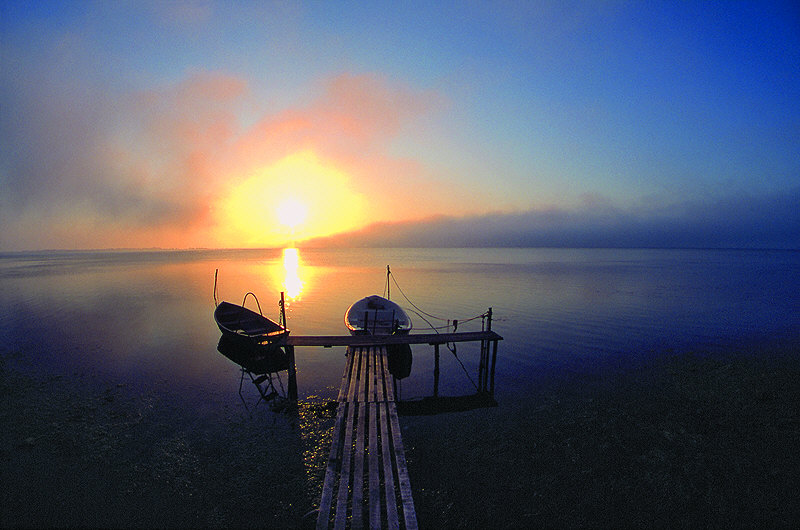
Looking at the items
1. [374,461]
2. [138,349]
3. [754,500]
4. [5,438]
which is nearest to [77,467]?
[5,438]

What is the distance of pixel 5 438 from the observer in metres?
12.3

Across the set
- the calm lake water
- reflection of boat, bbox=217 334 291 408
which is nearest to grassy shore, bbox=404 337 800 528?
the calm lake water

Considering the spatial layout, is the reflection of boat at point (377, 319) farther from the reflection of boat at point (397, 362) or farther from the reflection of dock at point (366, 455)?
the reflection of dock at point (366, 455)

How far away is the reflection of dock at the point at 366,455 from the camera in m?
7.87

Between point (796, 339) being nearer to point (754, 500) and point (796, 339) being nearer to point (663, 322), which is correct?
point (663, 322)

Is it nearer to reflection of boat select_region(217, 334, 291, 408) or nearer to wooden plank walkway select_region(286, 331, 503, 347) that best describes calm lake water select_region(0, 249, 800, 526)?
reflection of boat select_region(217, 334, 291, 408)

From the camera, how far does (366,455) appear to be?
10.8 meters

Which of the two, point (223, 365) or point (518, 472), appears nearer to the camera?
point (518, 472)

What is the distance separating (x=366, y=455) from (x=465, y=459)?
3.39 meters

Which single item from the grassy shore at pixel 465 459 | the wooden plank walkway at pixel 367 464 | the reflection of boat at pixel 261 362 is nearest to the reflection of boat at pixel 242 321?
the reflection of boat at pixel 261 362

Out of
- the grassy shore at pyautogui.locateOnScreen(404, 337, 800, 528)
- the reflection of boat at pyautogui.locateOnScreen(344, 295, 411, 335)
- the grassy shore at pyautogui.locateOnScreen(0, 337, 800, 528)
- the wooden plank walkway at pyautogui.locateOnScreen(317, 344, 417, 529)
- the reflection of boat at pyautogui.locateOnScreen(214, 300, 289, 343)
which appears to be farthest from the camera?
the reflection of boat at pyautogui.locateOnScreen(214, 300, 289, 343)

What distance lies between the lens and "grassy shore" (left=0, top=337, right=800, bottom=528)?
9.12 metres

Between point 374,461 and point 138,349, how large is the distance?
23811mm

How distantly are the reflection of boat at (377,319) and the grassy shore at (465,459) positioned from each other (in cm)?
672
